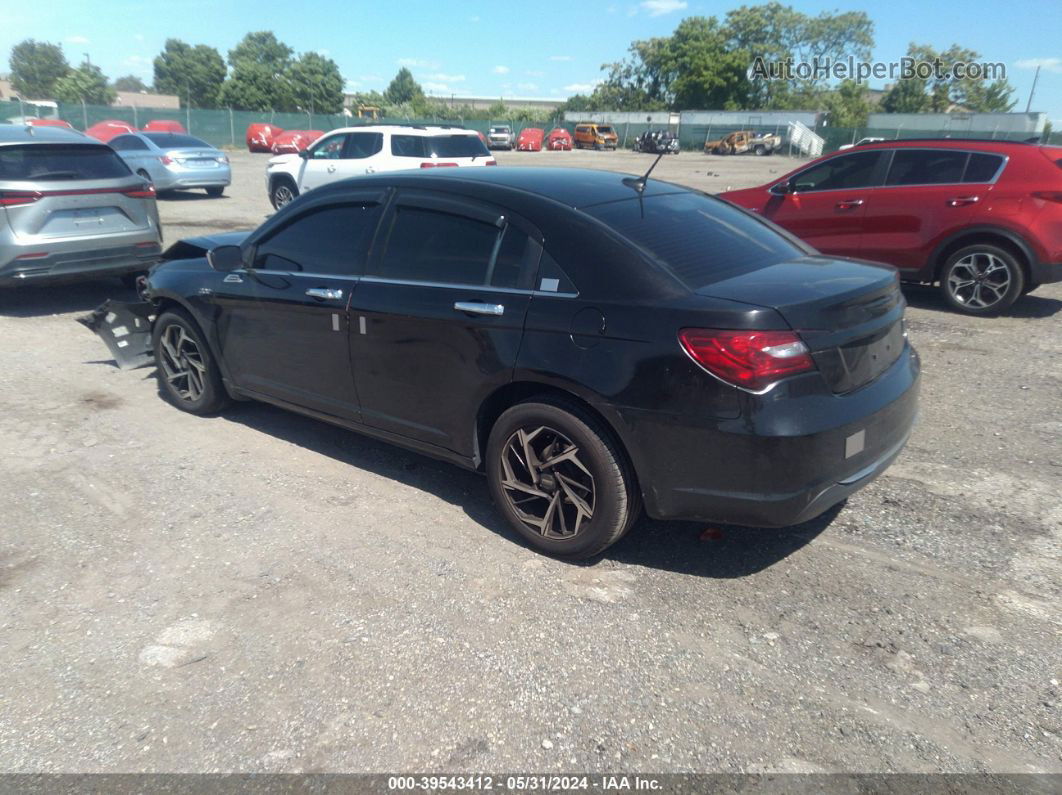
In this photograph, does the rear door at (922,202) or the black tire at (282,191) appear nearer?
the rear door at (922,202)

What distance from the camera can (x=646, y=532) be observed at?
13.1 ft

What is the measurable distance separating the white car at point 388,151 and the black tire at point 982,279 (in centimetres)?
807

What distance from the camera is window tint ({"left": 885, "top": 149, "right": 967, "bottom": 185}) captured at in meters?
8.23

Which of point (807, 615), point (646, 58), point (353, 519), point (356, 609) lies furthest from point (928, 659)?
point (646, 58)

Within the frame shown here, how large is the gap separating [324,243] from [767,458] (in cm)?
279

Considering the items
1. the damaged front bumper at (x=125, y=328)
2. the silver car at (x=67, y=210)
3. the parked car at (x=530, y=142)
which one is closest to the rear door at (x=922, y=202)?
the damaged front bumper at (x=125, y=328)

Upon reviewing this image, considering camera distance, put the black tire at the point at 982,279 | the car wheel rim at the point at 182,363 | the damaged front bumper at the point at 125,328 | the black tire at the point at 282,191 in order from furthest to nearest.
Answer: the black tire at the point at 282,191, the black tire at the point at 982,279, the damaged front bumper at the point at 125,328, the car wheel rim at the point at 182,363

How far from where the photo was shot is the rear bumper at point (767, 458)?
307 centimetres

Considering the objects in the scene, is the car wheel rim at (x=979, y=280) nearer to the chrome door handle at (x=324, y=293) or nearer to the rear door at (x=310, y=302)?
the rear door at (x=310, y=302)

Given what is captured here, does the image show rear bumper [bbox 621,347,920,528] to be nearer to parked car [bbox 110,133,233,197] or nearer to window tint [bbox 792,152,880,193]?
Result: window tint [bbox 792,152,880,193]

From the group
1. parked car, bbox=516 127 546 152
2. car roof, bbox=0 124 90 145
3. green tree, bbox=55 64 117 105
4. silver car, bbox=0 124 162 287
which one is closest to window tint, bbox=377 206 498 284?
silver car, bbox=0 124 162 287

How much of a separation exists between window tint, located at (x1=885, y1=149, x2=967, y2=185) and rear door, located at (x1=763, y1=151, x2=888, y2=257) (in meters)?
0.17

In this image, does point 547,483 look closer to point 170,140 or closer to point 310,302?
point 310,302

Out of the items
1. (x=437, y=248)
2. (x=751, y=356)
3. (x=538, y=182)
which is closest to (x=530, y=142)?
(x=538, y=182)
